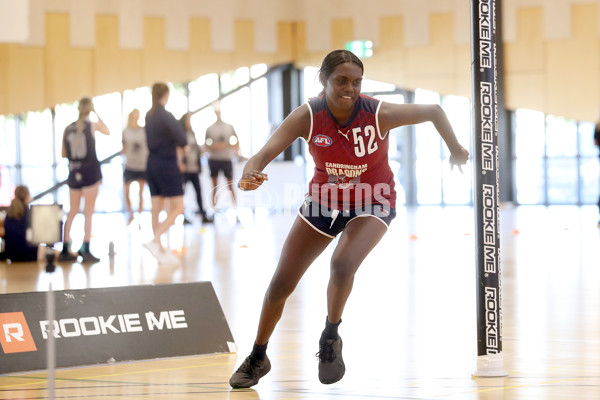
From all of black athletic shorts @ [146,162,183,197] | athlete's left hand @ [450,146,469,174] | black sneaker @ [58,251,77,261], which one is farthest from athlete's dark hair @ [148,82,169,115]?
athlete's left hand @ [450,146,469,174]

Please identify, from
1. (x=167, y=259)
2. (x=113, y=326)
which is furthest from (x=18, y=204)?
(x=113, y=326)

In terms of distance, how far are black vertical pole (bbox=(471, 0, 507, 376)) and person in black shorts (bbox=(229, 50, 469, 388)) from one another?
270mm

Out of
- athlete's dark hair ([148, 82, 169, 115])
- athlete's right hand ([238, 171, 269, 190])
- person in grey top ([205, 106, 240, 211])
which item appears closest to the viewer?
athlete's right hand ([238, 171, 269, 190])

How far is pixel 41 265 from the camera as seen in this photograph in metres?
9.91

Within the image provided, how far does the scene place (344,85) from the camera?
3998mm

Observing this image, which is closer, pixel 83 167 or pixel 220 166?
pixel 83 167

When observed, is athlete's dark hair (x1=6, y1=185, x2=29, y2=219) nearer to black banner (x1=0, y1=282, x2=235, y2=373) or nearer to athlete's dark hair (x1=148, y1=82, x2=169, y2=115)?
athlete's dark hair (x1=148, y1=82, x2=169, y2=115)

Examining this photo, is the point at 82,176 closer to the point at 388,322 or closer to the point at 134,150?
the point at 388,322

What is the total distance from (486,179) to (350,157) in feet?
2.21

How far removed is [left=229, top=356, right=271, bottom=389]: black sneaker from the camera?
4137 millimetres

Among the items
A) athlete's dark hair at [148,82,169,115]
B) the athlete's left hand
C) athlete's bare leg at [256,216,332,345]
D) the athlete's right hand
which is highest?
athlete's dark hair at [148,82,169,115]

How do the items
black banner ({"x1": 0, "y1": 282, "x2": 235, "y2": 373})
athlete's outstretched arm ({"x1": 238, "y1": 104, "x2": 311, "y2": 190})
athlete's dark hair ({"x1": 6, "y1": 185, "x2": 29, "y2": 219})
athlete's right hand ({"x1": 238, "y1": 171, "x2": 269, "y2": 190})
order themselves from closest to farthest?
athlete's right hand ({"x1": 238, "y1": 171, "x2": 269, "y2": 190}) → athlete's outstretched arm ({"x1": 238, "y1": 104, "x2": 311, "y2": 190}) → black banner ({"x1": 0, "y1": 282, "x2": 235, "y2": 373}) → athlete's dark hair ({"x1": 6, "y1": 185, "x2": 29, "y2": 219})

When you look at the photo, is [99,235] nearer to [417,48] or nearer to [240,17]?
[240,17]

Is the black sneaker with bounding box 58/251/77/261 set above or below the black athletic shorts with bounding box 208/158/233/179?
below
